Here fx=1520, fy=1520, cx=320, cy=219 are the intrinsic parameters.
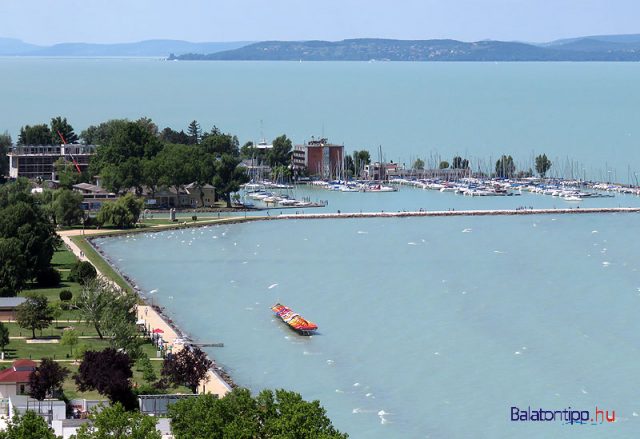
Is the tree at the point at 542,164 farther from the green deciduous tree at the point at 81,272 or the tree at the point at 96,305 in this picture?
the tree at the point at 96,305

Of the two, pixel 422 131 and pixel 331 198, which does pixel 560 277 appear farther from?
pixel 422 131

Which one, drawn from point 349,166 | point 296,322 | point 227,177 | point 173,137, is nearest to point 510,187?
point 349,166

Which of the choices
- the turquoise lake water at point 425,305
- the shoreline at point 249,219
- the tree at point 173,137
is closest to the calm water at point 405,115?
the turquoise lake water at point 425,305

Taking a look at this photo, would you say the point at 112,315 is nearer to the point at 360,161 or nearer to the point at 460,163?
Result: the point at 360,161

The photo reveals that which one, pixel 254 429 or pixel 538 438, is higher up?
pixel 254 429

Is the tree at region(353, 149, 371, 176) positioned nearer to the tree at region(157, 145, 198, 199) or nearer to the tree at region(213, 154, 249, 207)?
the tree at region(213, 154, 249, 207)

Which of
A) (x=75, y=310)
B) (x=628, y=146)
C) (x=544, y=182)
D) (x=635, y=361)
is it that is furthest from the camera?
(x=628, y=146)

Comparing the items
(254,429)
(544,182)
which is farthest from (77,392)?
(544,182)
